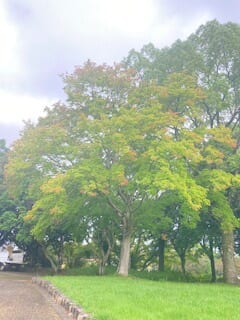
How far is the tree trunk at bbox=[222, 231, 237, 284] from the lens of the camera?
21947 mm

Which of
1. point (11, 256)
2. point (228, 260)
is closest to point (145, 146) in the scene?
point (228, 260)

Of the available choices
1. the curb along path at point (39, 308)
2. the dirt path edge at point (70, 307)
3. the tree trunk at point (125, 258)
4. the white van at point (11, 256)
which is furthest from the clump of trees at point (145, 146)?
the white van at point (11, 256)

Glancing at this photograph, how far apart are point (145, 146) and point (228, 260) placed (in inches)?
324

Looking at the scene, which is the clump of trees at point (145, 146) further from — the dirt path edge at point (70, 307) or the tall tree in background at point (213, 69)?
the dirt path edge at point (70, 307)

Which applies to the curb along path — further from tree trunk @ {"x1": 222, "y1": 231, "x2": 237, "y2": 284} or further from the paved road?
tree trunk @ {"x1": 222, "y1": 231, "x2": 237, "y2": 284}

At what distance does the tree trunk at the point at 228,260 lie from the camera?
72.0 feet

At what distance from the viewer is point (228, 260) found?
2228 centimetres

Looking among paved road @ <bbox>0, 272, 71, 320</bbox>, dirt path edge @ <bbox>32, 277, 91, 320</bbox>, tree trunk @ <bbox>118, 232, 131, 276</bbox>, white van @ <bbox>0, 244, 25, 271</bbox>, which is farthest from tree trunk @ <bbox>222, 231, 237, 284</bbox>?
white van @ <bbox>0, 244, 25, 271</bbox>

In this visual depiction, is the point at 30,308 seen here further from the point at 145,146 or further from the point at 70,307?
the point at 145,146

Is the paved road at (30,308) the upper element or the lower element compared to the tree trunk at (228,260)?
lower

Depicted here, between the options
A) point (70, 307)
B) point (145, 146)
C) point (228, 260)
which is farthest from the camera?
point (228, 260)

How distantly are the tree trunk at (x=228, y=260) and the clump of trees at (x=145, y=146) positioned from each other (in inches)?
2.2

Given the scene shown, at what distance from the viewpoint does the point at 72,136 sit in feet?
70.7

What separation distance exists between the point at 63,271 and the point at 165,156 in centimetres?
1574
